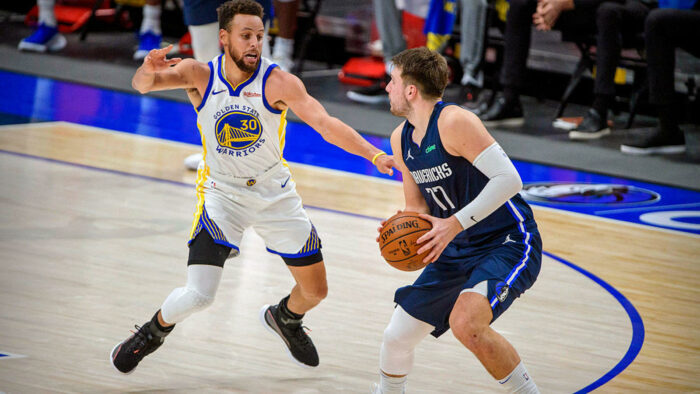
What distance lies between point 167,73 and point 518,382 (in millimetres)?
1924

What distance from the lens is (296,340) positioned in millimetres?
4055

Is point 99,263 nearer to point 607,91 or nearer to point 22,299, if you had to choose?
point 22,299

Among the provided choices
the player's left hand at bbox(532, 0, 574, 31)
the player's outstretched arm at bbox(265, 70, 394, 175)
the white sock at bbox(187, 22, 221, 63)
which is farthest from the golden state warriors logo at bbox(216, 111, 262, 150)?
the player's left hand at bbox(532, 0, 574, 31)

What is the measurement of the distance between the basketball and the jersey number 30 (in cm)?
15

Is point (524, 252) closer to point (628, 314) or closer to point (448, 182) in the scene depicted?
point (448, 182)

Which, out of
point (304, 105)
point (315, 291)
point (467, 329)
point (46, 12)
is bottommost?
point (46, 12)

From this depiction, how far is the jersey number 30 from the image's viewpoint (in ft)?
11.8

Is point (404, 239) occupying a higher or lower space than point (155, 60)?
lower

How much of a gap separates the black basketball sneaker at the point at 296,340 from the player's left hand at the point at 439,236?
0.89m

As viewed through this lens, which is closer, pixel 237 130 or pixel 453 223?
pixel 453 223

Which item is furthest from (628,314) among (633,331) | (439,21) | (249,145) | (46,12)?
(46,12)

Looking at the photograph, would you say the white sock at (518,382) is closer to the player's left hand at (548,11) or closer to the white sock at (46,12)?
the player's left hand at (548,11)

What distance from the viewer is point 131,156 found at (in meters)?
7.61

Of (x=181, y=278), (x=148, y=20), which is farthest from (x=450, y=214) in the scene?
(x=148, y=20)
